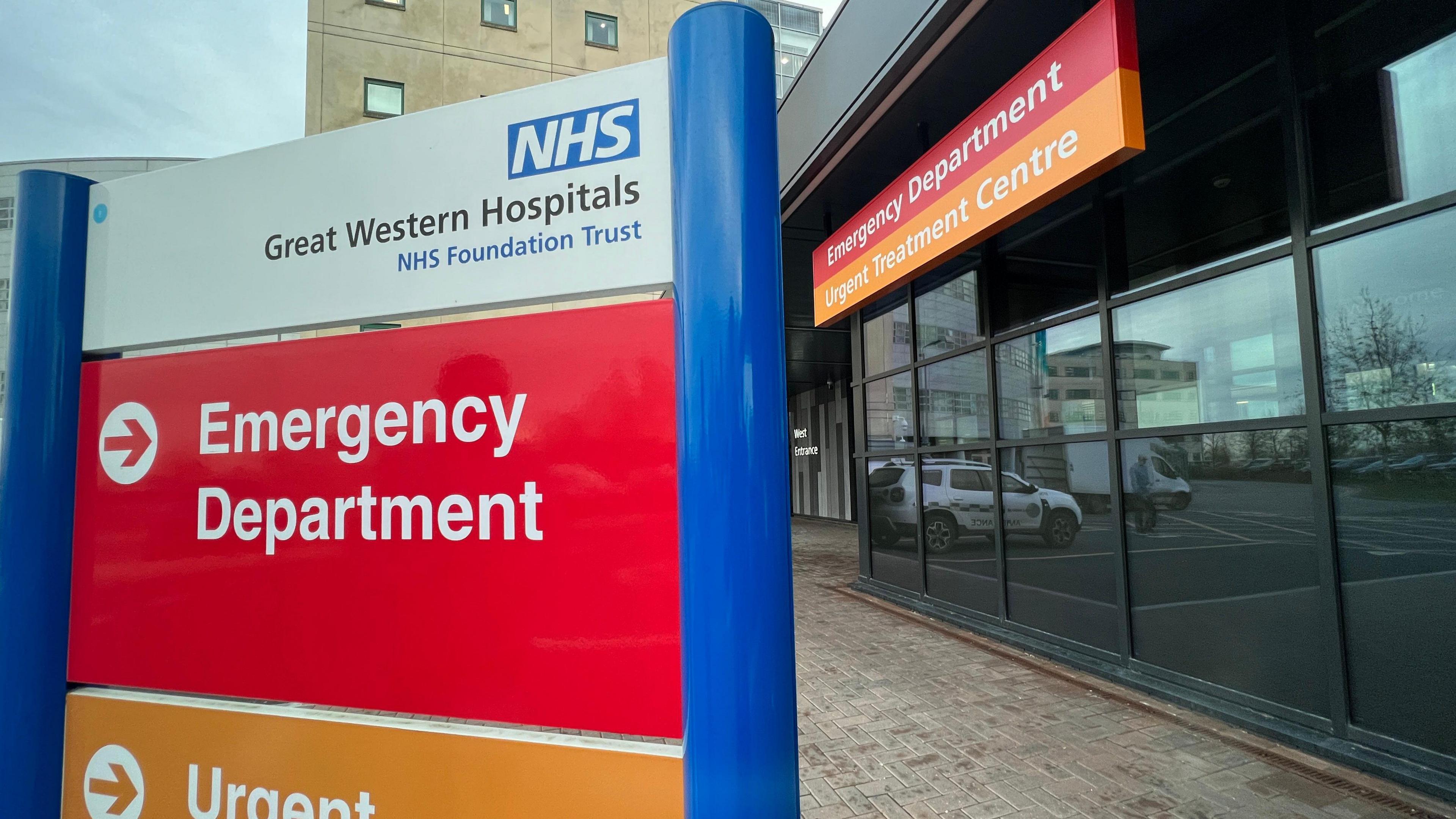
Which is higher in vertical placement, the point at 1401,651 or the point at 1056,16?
the point at 1056,16

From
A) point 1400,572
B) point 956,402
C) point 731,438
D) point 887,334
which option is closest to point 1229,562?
point 1400,572

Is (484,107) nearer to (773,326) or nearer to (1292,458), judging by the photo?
(773,326)

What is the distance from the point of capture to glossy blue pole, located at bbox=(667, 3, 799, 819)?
3.40ft

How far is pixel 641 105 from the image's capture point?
120 cm

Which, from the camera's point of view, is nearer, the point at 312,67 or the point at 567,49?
the point at 312,67

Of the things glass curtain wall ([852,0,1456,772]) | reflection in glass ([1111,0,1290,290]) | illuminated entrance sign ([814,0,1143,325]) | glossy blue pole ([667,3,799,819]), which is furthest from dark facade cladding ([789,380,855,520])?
glossy blue pole ([667,3,799,819])

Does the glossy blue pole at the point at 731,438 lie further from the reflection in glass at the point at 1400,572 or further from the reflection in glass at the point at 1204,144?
the reflection in glass at the point at 1204,144

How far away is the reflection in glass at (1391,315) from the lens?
11.1ft

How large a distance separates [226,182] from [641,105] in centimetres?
96

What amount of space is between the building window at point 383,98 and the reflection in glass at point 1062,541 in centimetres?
1298

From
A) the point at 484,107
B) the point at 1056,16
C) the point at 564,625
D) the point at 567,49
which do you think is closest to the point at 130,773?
A: the point at 564,625

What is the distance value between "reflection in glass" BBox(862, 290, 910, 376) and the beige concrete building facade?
6.66 metres

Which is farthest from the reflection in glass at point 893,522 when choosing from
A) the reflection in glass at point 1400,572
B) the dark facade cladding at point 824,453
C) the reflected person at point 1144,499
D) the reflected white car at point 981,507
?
the dark facade cladding at point 824,453

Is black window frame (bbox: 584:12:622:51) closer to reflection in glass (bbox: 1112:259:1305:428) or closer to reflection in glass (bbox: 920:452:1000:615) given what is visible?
reflection in glass (bbox: 920:452:1000:615)
